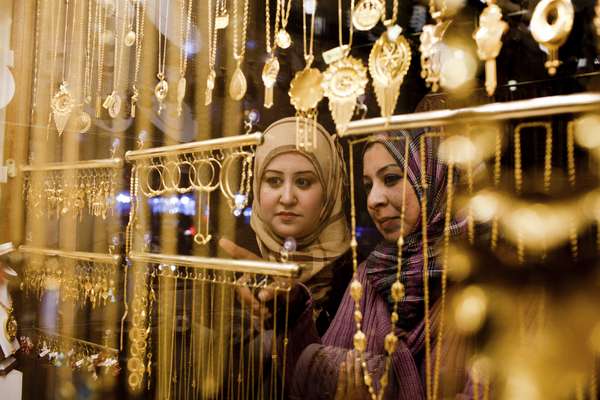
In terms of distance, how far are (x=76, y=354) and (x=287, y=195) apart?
94cm

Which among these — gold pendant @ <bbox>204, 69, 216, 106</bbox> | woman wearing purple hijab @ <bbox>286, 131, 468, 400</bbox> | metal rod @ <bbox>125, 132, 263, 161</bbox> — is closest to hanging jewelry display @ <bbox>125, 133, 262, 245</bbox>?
metal rod @ <bbox>125, 132, 263, 161</bbox>

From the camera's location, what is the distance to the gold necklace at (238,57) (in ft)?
4.05

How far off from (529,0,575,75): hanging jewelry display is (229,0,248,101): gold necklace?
0.60 meters

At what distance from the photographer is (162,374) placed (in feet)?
4.56

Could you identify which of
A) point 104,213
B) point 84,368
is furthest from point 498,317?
point 84,368

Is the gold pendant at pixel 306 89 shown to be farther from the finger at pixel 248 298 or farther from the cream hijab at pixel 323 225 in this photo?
the finger at pixel 248 298

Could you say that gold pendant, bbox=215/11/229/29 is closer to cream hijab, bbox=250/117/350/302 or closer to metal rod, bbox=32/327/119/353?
cream hijab, bbox=250/117/350/302

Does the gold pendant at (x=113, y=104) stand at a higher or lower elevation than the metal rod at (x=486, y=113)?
higher

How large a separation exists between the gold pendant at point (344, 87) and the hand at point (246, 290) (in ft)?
1.14

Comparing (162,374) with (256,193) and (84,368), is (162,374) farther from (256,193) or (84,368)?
(256,193)

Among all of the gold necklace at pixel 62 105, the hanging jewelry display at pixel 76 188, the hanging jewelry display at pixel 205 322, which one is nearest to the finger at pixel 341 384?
the hanging jewelry display at pixel 205 322

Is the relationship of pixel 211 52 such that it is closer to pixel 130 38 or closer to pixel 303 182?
pixel 130 38

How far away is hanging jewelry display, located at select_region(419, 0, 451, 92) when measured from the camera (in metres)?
0.96

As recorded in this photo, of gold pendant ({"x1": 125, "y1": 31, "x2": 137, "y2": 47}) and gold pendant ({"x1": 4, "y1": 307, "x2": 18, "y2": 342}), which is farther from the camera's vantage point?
gold pendant ({"x1": 4, "y1": 307, "x2": 18, "y2": 342})
